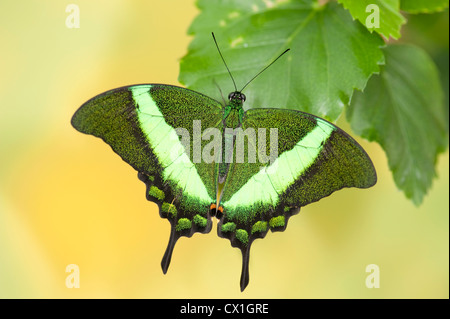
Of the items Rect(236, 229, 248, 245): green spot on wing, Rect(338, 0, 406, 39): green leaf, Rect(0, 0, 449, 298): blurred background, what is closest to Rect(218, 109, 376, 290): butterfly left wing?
Rect(236, 229, 248, 245): green spot on wing

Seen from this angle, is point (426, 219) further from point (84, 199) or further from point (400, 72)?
point (84, 199)

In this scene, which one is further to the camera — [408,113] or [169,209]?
[408,113]

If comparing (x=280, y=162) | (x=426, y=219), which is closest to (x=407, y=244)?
(x=426, y=219)

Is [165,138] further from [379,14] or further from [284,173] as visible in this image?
[379,14]

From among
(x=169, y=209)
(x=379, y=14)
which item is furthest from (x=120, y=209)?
(x=379, y=14)

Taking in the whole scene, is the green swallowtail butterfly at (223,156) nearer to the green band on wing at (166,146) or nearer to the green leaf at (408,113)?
the green band on wing at (166,146)

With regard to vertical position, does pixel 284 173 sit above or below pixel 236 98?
below

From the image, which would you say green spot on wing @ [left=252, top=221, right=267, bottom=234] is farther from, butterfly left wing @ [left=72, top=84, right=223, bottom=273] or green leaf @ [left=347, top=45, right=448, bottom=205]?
green leaf @ [left=347, top=45, right=448, bottom=205]
